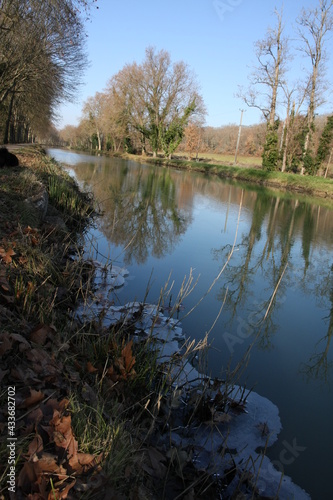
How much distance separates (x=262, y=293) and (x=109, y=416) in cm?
393

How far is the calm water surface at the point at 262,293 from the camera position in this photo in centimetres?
287

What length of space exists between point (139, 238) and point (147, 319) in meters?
4.03

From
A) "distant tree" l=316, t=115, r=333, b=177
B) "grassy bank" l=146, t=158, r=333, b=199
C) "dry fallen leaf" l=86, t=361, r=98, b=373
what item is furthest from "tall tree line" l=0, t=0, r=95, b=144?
"distant tree" l=316, t=115, r=333, b=177

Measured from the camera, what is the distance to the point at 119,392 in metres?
2.49

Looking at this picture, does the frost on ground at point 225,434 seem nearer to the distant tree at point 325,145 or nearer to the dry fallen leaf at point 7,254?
the dry fallen leaf at point 7,254

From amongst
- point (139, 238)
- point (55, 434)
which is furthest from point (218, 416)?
point (139, 238)

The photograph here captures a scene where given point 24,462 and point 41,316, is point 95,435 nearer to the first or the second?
point 24,462

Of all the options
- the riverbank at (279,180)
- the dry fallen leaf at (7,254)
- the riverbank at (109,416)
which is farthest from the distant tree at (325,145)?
the dry fallen leaf at (7,254)

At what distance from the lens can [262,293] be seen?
5543 mm

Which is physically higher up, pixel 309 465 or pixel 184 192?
pixel 184 192

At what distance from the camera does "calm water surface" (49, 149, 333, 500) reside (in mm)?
2873

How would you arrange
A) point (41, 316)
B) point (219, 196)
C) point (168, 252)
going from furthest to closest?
point (219, 196)
point (168, 252)
point (41, 316)

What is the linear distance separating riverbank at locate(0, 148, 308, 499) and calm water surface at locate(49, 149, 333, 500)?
0.25 m

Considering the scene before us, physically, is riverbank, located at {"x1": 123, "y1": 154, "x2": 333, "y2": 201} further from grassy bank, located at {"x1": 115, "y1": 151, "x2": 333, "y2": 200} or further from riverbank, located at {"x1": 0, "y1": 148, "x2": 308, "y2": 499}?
riverbank, located at {"x1": 0, "y1": 148, "x2": 308, "y2": 499}
